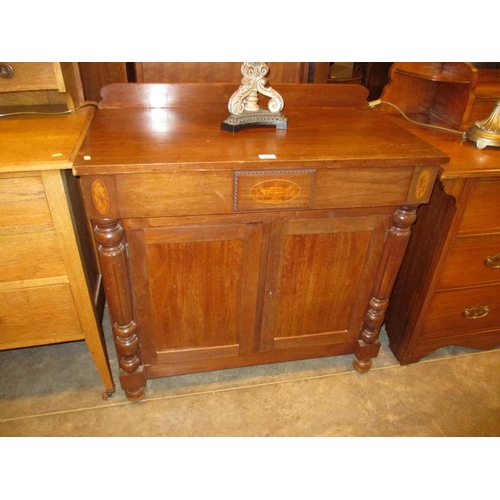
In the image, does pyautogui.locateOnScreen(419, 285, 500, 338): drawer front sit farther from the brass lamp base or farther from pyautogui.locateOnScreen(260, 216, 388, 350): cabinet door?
the brass lamp base

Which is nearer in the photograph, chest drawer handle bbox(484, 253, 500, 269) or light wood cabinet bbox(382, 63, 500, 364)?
light wood cabinet bbox(382, 63, 500, 364)

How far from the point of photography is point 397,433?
1.42 metres

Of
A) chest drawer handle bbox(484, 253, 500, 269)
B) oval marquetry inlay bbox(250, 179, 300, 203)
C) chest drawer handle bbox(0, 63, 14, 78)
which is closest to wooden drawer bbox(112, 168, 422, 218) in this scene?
oval marquetry inlay bbox(250, 179, 300, 203)

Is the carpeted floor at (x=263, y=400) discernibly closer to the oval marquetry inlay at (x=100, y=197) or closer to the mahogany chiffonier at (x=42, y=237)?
the mahogany chiffonier at (x=42, y=237)

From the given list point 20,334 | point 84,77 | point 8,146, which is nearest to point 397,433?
Answer: point 20,334

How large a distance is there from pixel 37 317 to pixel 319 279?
92 cm

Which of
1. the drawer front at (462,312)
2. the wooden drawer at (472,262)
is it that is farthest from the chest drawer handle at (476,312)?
the wooden drawer at (472,262)

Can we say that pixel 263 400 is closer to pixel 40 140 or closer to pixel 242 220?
pixel 242 220

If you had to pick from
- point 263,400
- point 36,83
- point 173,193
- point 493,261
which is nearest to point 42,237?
point 173,193

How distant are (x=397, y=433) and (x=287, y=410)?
40 centimetres

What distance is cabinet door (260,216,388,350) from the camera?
1.24 meters

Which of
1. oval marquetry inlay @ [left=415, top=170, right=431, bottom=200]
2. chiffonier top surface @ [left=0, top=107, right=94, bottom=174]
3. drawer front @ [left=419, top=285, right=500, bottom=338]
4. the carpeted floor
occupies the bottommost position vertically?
the carpeted floor

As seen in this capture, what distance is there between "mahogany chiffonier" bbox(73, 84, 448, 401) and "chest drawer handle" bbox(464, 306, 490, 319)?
15.8 inches

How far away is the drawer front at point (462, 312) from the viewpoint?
152 centimetres
